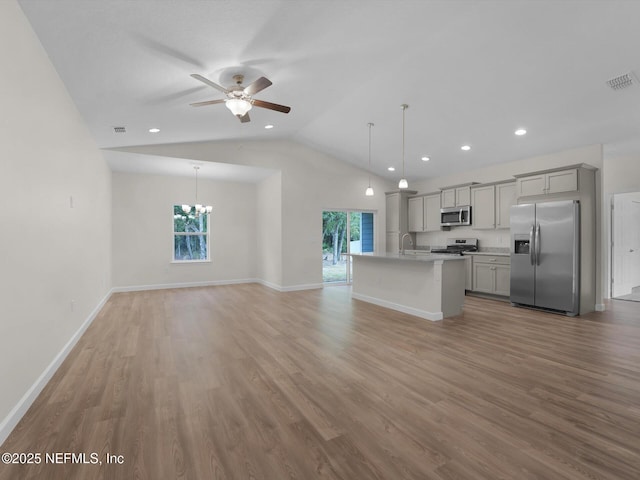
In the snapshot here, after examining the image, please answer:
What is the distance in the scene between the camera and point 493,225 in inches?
257

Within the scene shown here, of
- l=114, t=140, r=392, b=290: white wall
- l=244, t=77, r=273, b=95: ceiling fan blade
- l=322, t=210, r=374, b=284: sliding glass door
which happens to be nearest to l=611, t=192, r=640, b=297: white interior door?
l=322, t=210, r=374, b=284: sliding glass door

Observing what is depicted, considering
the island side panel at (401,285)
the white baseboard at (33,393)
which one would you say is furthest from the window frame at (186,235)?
the island side panel at (401,285)

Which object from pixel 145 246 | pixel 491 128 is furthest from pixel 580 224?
pixel 145 246

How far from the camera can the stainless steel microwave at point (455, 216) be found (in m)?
6.96

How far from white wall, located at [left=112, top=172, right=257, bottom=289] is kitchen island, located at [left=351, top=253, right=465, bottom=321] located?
4.06 meters

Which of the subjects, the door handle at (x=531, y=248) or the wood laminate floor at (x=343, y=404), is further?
the door handle at (x=531, y=248)

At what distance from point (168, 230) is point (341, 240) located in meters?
4.27

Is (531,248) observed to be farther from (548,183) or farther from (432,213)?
(432,213)

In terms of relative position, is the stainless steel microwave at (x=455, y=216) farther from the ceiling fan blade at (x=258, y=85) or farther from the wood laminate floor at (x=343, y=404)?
the ceiling fan blade at (x=258, y=85)

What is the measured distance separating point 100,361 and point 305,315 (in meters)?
2.70

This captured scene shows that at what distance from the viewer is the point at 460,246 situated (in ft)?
23.7

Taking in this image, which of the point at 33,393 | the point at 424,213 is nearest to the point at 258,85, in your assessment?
the point at 33,393

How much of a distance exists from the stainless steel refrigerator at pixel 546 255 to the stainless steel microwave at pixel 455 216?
1296mm

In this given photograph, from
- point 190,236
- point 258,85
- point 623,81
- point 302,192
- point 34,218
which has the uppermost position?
point 623,81
